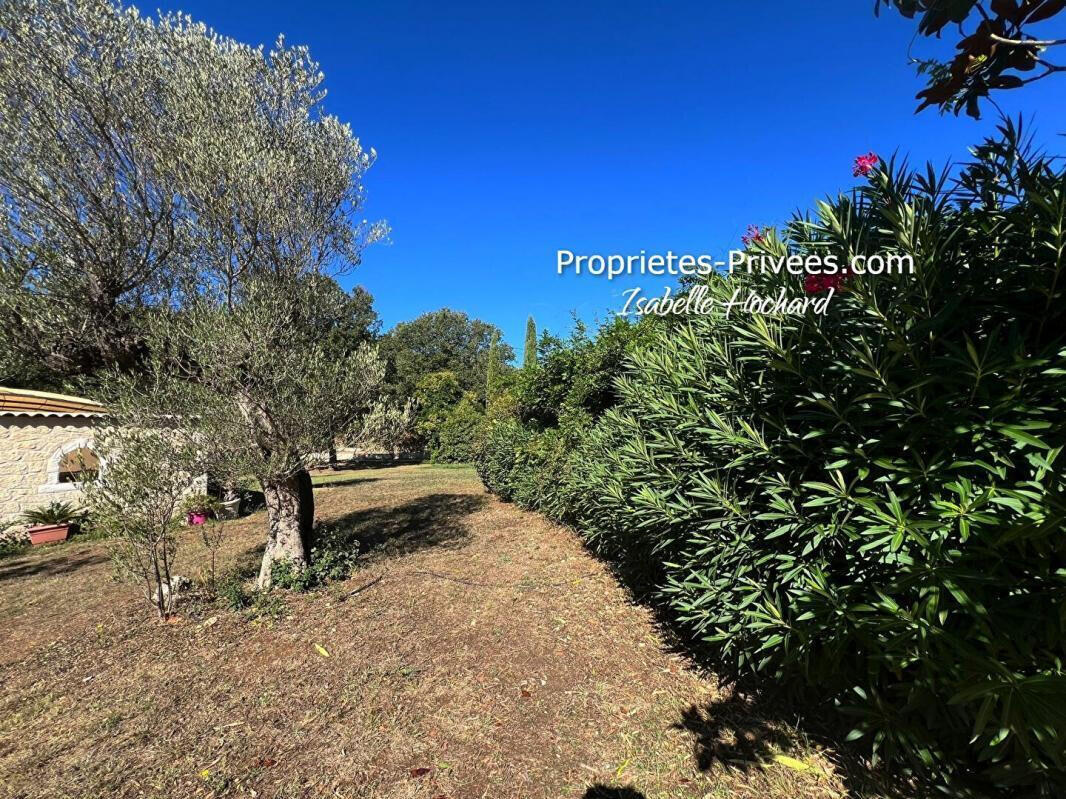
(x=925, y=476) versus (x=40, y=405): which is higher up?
(x=40, y=405)

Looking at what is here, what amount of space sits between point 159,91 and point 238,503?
9.51 metres

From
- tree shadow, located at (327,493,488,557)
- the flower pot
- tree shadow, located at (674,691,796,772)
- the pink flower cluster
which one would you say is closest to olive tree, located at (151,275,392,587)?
tree shadow, located at (327,493,488,557)

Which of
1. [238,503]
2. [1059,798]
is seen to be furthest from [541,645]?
[238,503]

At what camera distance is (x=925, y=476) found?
1926mm

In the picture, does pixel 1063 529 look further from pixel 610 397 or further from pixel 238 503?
pixel 238 503

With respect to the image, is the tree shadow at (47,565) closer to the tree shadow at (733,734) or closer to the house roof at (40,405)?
the house roof at (40,405)

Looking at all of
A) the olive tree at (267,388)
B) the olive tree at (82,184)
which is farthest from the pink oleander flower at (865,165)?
the olive tree at (82,184)

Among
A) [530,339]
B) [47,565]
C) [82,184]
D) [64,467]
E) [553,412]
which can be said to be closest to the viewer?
[82,184]

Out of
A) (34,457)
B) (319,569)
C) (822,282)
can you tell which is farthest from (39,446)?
(822,282)

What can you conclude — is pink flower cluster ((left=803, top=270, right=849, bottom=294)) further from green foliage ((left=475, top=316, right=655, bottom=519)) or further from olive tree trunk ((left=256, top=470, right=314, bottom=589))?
olive tree trunk ((left=256, top=470, right=314, bottom=589))

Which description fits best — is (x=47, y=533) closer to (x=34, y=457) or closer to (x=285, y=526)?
(x=34, y=457)

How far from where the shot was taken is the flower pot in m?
9.48

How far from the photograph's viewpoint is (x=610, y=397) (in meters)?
8.18

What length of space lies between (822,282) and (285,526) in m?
6.42
